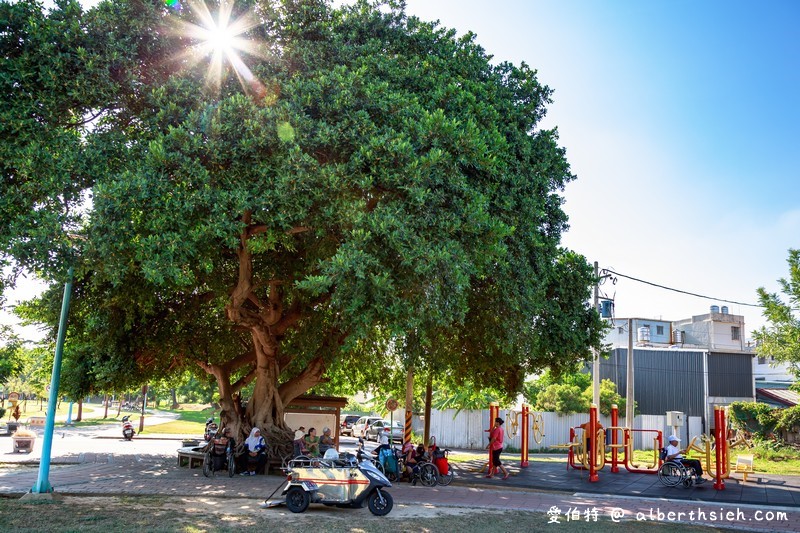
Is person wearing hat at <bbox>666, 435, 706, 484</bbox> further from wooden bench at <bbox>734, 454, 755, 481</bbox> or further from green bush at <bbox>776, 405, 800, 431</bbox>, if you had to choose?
green bush at <bbox>776, 405, 800, 431</bbox>

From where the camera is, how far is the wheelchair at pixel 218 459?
57.2ft

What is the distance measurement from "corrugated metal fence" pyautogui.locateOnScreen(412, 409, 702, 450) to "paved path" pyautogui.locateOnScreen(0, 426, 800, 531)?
12186 millimetres

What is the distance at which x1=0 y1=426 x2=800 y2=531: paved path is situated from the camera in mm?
12781

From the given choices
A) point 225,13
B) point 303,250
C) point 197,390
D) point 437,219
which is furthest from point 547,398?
point 197,390

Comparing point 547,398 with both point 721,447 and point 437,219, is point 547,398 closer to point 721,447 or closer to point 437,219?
point 721,447

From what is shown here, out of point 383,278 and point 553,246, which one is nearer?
point 383,278

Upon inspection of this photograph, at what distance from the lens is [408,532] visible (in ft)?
33.4

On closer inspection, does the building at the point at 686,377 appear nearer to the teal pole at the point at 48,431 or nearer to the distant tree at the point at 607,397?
the distant tree at the point at 607,397

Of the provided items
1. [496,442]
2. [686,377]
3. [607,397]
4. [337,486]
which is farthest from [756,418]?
[337,486]

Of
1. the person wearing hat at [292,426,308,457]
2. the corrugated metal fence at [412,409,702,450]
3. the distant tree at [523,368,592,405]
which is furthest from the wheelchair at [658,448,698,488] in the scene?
the distant tree at [523,368,592,405]

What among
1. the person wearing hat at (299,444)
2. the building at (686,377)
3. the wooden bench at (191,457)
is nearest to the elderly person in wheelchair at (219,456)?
the wooden bench at (191,457)

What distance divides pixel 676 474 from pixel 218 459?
12.9m

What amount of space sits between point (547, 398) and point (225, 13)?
29299mm

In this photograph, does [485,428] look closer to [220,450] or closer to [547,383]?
[547,383]
